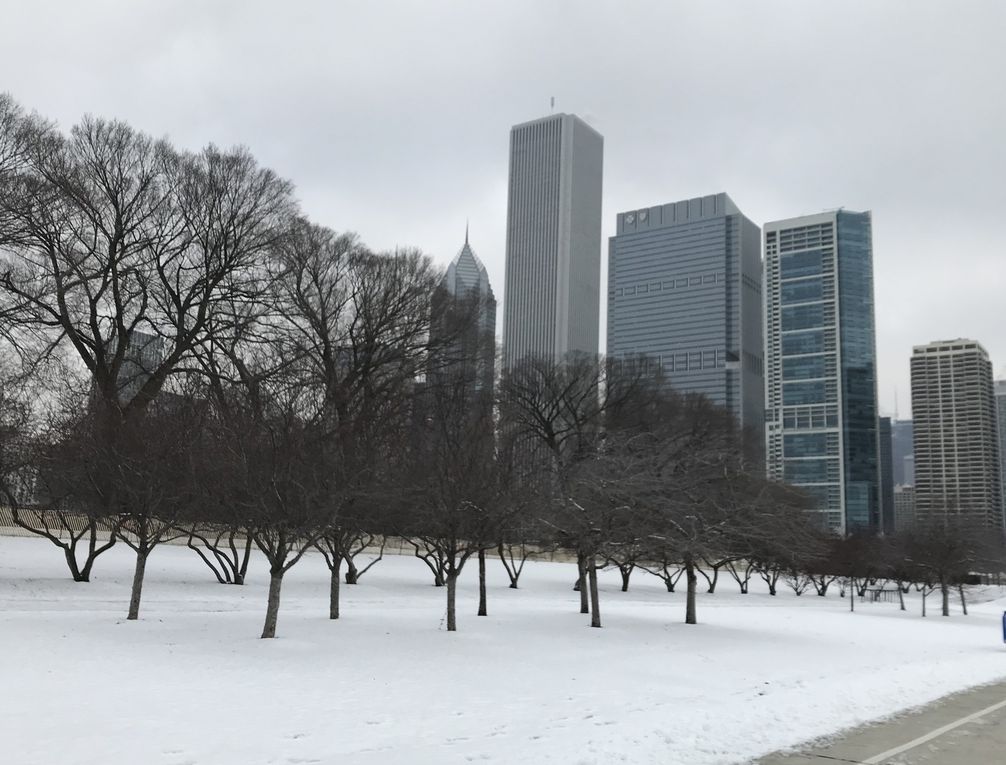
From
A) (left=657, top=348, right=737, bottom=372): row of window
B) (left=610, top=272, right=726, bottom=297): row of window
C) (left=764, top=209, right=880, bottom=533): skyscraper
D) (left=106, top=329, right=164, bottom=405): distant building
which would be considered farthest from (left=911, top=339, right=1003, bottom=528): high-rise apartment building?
(left=106, top=329, right=164, bottom=405): distant building

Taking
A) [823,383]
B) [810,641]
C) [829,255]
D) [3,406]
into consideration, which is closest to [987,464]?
[823,383]

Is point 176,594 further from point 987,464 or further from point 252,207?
point 987,464

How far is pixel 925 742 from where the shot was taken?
1002 cm

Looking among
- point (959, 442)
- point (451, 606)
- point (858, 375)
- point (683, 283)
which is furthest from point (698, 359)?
point (451, 606)

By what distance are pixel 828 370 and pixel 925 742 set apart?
180 meters

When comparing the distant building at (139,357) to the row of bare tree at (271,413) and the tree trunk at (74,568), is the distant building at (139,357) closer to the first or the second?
the row of bare tree at (271,413)

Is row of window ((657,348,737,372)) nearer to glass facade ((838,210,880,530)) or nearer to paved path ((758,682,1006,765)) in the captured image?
glass facade ((838,210,880,530))

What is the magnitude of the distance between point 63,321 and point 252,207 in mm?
8766

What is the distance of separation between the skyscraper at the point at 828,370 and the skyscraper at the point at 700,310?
683 cm

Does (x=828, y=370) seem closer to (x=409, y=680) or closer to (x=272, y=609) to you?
(x=272, y=609)

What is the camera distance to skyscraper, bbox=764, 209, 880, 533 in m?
169

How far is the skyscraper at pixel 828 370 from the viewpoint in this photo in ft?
553

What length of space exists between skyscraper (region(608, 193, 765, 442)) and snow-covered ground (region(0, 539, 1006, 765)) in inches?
5596

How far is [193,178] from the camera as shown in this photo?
32.9 meters
